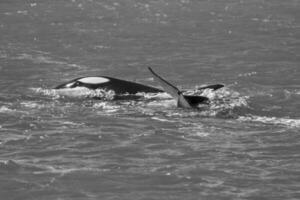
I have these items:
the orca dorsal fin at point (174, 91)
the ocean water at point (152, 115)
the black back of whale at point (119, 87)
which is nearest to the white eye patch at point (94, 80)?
the black back of whale at point (119, 87)

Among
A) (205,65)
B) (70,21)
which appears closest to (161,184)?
(205,65)

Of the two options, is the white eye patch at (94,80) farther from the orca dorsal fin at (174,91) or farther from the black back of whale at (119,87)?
the orca dorsal fin at (174,91)

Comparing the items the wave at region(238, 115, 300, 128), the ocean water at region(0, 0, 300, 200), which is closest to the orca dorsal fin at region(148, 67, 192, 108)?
the ocean water at region(0, 0, 300, 200)

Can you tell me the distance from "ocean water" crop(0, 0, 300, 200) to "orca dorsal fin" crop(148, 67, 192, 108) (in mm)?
277

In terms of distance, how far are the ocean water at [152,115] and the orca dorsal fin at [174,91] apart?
28 cm

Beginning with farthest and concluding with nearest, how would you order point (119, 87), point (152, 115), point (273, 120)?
point (119, 87), point (152, 115), point (273, 120)

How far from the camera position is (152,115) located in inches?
736

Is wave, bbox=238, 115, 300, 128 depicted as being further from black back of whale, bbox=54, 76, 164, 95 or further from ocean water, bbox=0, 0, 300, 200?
black back of whale, bbox=54, 76, 164, 95

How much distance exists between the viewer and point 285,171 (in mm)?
14047

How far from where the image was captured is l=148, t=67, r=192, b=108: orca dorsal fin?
59.1ft

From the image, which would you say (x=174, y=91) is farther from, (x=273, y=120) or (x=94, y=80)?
(x=94, y=80)

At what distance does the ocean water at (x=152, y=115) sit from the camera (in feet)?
44.0

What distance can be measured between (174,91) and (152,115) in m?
0.78

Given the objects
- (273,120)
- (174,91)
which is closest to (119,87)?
(174,91)
